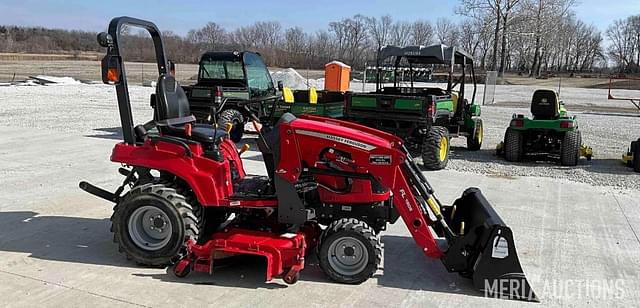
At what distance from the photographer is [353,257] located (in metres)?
4.41

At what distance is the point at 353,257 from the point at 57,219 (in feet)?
11.3

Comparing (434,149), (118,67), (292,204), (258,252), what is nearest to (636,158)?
(434,149)

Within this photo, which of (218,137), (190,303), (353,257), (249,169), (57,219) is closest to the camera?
(190,303)

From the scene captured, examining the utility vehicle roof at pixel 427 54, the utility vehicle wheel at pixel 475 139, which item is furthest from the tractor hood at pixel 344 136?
the utility vehicle wheel at pixel 475 139

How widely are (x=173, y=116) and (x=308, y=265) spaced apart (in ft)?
5.95

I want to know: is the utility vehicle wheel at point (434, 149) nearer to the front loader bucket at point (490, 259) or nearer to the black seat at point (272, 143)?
the front loader bucket at point (490, 259)

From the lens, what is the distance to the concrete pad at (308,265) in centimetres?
415

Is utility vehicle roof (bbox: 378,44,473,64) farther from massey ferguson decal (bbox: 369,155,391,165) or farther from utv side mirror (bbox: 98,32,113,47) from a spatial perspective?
utv side mirror (bbox: 98,32,113,47)

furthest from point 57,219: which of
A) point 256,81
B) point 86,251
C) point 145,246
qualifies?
point 256,81

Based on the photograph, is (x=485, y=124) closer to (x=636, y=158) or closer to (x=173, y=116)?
(x=636, y=158)

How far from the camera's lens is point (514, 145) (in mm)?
10320

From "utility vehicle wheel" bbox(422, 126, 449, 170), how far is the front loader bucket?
4.70 m

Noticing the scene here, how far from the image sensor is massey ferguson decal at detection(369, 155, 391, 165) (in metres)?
4.39

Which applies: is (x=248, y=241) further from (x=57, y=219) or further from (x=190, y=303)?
(x=57, y=219)
